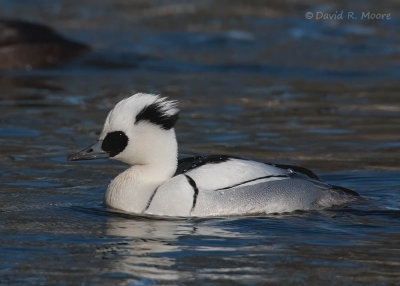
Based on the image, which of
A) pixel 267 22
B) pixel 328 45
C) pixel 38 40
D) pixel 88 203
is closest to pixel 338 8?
pixel 267 22

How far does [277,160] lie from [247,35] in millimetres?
8997

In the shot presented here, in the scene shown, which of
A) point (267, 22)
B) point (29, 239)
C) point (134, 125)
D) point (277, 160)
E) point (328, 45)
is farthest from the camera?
point (267, 22)

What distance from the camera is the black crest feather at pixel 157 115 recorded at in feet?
27.8

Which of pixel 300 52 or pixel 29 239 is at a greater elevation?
pixel 300 52

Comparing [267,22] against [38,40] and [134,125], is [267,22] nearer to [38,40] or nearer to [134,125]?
[38,40]

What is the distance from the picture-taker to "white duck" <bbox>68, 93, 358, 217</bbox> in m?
8.46

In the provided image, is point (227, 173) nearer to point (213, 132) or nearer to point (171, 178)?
point (171, 178)

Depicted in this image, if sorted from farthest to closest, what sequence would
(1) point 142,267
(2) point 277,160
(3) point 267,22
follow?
(3) point 267,22
(2) point 277,160
(1) point 142,267

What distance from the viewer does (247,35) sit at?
19.9 m

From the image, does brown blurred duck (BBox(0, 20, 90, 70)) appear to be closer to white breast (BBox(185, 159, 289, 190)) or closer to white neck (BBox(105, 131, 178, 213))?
white neck (BBox(105, 131, 178, 213))

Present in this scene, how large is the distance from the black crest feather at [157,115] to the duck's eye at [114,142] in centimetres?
17

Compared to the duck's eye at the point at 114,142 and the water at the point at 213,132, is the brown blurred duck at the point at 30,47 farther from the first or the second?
the duck's eye at the point at 114,142

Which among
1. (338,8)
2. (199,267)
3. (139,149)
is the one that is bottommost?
(199,267)

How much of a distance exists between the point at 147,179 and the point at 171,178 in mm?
201
